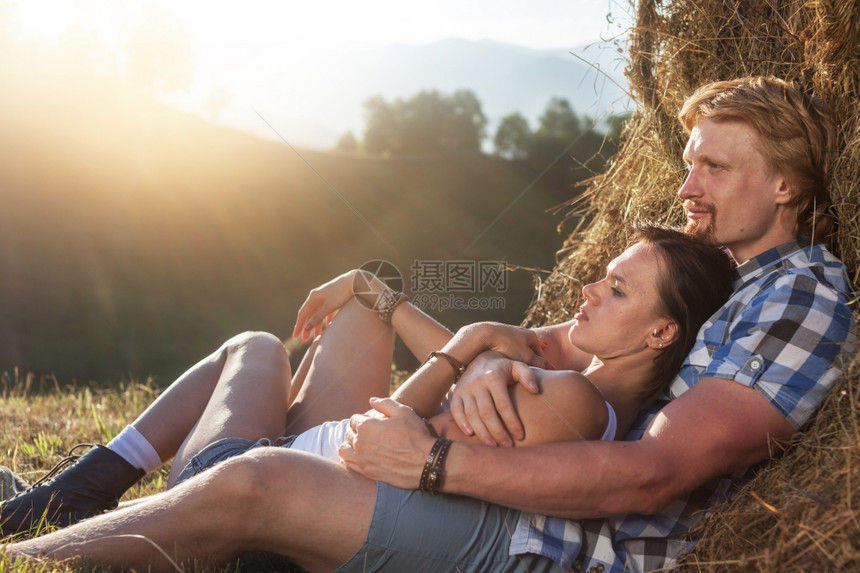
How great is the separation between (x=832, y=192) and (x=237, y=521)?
69.9 inches

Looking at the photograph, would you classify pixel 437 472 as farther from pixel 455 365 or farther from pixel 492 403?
pixel 455 365

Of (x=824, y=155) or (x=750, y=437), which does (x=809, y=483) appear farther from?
(x=824, y=155)

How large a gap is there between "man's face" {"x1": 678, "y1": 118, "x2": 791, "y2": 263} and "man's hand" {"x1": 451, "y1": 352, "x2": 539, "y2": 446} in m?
0.69

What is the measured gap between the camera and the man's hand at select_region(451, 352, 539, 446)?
1.86m

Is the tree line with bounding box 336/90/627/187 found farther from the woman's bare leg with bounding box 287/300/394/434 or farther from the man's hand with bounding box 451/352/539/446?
the man's hand with bounding box 451/352/539/446

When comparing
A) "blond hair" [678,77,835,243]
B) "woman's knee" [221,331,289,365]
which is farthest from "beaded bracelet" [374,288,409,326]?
"blond hair" [678,77,835,243]

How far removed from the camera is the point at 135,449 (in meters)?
2.42

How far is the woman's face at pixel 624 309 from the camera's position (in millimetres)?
2070

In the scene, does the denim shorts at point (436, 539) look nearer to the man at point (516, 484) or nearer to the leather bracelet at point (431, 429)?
the man at point (516, 484)

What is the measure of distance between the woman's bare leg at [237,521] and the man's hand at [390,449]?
2.3 inches

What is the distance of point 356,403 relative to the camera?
2590mm

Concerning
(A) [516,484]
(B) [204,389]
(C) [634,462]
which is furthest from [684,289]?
(B) [204,389]

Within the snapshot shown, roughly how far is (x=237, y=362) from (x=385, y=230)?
1147 cm

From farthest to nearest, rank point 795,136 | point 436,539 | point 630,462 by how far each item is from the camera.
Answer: point 795,136, point 436,539, point 630,462
